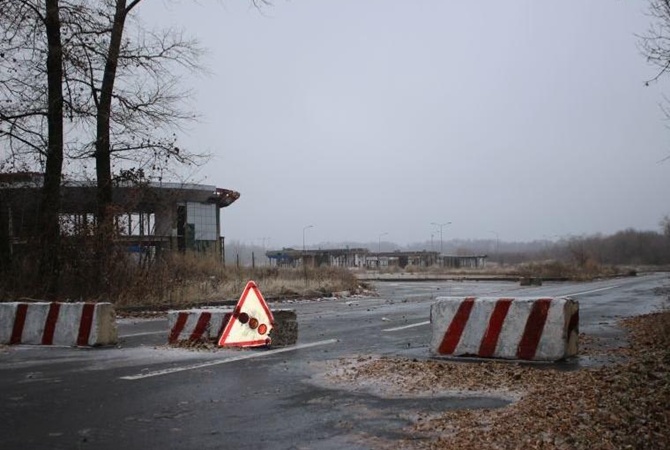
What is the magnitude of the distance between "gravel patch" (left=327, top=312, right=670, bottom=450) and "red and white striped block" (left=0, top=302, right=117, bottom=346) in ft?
14.4

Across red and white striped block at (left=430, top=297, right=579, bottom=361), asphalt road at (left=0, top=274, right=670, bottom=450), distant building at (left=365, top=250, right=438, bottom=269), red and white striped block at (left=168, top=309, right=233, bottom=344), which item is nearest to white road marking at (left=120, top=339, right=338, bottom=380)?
asphalt road at (left=0, top=274, right=670, bottom=450)

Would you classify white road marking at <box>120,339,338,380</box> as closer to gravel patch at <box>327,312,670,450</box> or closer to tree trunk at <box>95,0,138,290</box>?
gravel patch at <box>327,312,670,450</box>

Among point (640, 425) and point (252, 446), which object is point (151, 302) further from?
point (640, 425)

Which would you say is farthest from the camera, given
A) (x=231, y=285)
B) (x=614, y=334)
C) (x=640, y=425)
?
(x=231, y=285)

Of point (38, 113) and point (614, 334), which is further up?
point (38, 113)

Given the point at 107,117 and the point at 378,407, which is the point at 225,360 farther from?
the point at 107,117

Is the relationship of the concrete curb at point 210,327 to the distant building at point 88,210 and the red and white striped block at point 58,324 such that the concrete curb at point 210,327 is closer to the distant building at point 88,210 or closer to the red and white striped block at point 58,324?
the red and white striped block at point 58,324

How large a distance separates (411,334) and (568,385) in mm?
5695

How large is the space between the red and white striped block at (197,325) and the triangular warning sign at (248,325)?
19cm

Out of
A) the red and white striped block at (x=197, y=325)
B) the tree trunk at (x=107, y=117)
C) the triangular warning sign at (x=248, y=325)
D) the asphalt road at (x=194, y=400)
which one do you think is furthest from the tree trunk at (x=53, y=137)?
the triangular warning sign at (x=248, y=325)

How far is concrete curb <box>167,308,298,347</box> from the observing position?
10539 millimetres

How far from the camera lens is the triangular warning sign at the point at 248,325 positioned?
10.2 meters

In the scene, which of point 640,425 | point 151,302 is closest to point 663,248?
point 151,302

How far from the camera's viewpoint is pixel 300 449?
198 inches
